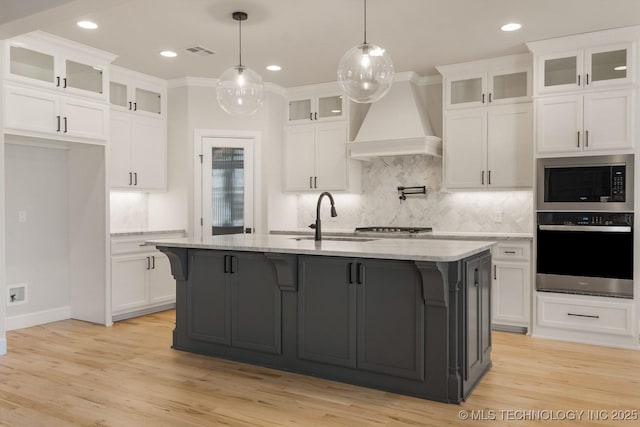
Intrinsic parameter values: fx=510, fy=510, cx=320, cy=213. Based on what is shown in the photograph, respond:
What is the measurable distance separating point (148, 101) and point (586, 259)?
4.87 metres

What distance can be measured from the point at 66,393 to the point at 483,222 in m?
4.31

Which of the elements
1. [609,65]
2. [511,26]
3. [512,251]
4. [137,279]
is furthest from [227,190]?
[609,65]

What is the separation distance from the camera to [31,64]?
4.46 m

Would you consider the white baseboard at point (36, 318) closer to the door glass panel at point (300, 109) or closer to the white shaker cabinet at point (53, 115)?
the white shaker cabinet at point (53, 115)

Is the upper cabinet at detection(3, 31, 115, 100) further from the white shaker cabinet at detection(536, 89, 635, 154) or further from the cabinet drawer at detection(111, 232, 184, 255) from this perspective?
the white shaker cabinet at detection(536, 89, 635, 154)

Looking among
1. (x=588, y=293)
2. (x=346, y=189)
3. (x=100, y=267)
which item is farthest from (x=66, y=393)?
(x=588, y=293)

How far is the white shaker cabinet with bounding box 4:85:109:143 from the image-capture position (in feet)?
14.1

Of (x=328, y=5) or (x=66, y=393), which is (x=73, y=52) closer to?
(x=328, y=5)

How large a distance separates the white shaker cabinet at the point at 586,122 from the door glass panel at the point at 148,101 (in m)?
4.15

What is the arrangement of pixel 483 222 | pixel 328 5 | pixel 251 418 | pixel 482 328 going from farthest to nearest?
pixel 483 222 < pixel 328 5 < pixel 482 328 < pixel 251 418

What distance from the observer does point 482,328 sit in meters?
3.48

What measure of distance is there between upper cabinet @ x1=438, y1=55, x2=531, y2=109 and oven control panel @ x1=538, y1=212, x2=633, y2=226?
1.22 m

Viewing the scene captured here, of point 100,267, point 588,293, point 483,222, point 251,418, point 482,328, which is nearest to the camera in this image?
point 251,418

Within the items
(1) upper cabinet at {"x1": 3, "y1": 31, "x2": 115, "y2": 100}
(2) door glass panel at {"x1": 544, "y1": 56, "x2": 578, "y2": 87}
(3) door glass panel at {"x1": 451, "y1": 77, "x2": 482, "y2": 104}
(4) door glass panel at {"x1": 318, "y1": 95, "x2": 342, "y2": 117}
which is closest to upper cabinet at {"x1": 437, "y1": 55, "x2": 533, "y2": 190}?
(3) door glass panel at {"x1": 451, "y1": 77, "x2": 482, "y2": 104}
